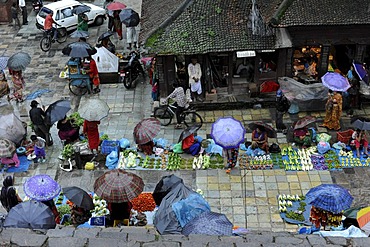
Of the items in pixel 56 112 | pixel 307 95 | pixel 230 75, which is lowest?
pixel 56 112

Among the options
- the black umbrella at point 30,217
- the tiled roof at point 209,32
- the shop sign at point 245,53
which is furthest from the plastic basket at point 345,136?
the black umbrella at point 30,217

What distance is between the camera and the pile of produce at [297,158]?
59.0ft

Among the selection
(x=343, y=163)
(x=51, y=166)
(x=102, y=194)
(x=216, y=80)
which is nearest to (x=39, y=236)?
(x=102, y=194)

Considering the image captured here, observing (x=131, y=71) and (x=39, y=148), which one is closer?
(x=39, y=148)

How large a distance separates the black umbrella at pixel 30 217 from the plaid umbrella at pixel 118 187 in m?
1.80

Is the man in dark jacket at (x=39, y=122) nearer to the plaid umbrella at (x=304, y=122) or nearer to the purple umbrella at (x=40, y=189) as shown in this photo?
the purple umbrella at (x=40, y=189)

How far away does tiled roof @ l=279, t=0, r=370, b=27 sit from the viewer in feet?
64.3

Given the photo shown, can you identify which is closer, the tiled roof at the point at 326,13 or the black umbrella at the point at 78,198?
the black umbrella at the point at 78,198

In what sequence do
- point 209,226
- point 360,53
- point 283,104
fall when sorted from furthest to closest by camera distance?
1. point 360,53
2. point 283,104
3. point 209,226

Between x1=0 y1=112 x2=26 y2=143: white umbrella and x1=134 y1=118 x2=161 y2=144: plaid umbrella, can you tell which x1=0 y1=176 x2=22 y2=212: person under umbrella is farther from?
x1=134 y1=118 x2=161 y2=144: plaid umbrella

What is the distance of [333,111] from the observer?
64.1 feet

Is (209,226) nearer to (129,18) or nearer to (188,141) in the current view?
(188,141)

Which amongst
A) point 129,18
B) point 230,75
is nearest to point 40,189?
point 230,75

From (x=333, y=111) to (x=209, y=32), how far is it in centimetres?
517
